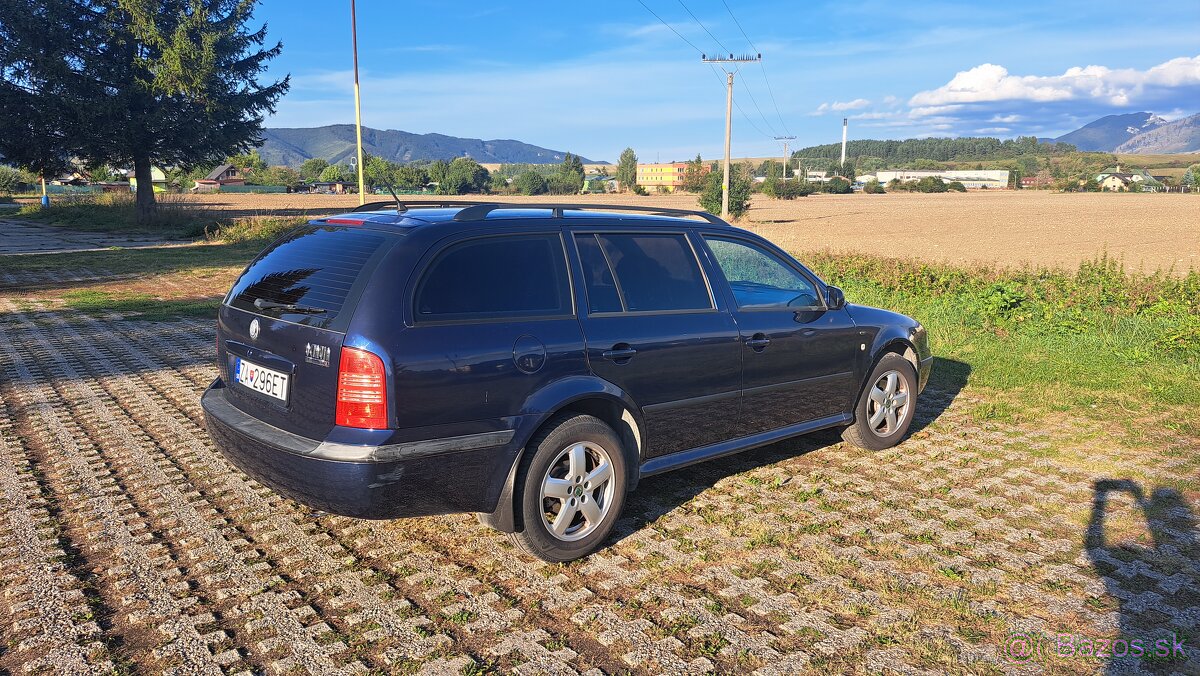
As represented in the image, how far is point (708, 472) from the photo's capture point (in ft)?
16.7

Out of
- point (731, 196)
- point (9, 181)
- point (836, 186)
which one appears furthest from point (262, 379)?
point (836, 186)

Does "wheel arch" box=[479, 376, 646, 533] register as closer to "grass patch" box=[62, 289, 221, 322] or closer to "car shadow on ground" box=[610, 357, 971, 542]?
"car shadow on ground" box=[610, 357, 971, 542]

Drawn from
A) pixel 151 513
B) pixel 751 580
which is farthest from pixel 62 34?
pixel 751 580

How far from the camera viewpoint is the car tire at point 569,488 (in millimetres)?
3551

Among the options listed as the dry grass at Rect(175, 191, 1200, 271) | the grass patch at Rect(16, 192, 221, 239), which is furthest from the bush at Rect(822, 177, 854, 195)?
the grass patch at Rect(16, 192, 221, 239)

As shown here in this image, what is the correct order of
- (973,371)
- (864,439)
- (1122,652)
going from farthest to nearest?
(973,371)
(864,439)
(1122,652)

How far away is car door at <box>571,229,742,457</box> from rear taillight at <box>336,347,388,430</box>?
1044 millimetres

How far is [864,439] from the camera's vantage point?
5.51 meters

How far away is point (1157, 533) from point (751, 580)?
2.38 metres

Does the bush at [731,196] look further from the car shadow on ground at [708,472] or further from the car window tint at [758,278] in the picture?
the car window tint at [758,278]

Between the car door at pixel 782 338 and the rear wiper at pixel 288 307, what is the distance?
2277 millimetres

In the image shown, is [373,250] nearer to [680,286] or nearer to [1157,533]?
[680,286]

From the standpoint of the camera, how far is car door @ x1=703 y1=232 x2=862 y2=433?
4.59 m

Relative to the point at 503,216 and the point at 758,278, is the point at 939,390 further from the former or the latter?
the point at 503,216
